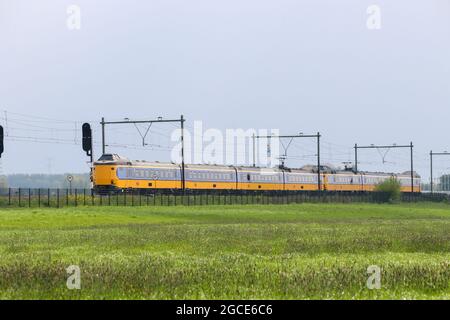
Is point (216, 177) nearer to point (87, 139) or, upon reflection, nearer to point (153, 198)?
point (153, 198)

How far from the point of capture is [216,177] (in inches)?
4250

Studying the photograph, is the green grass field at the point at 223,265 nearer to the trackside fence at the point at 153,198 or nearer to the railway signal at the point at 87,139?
the railway signal at the point at 87,139

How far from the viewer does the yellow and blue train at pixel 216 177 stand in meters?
91.7

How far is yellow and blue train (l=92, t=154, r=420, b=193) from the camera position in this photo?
301 ft

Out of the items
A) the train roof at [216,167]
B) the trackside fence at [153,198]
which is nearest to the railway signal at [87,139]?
the trackside fence at [153,198]

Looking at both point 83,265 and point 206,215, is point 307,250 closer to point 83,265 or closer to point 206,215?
point 83,265

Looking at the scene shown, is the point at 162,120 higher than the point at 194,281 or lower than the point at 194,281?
higher

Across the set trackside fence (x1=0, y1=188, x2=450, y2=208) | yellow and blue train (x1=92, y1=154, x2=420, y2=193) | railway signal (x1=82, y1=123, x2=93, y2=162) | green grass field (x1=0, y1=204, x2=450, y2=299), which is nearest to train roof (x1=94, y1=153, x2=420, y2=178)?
yellow and blue train (x1=92, y1=154, x2=420, y2=193)

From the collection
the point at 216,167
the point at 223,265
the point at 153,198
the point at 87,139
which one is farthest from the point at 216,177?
the point at 223,265

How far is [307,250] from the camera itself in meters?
29.0

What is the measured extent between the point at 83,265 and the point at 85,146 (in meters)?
36.7

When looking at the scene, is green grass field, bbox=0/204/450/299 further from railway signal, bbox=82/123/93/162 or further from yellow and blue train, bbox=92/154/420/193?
yellow and blue train, bbox=92/154/420/193
